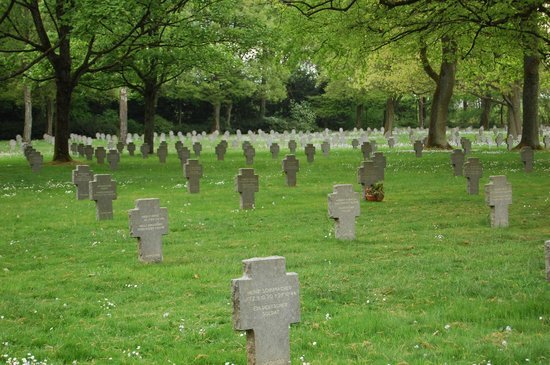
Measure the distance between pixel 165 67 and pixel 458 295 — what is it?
27640 mm

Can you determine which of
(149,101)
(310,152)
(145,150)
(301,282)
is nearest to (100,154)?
(145,150)

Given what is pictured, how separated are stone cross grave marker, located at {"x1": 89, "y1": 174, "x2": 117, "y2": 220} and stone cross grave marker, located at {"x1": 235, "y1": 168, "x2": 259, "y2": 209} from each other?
8.73ft

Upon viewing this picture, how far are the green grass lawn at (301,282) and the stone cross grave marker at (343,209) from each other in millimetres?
327

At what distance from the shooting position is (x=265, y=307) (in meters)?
5.44

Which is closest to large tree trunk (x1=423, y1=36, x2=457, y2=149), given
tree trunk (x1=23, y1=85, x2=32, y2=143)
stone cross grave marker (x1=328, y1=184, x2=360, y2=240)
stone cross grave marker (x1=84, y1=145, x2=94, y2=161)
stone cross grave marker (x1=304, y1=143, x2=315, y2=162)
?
stone cross grave marker (x1=304, y1=143, x2=315, y2=162)

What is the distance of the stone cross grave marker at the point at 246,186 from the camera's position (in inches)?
622

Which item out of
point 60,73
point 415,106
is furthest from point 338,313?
point 415,106

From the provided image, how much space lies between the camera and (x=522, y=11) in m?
16.9

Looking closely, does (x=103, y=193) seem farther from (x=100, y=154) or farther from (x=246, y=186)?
(x=100, y=154)

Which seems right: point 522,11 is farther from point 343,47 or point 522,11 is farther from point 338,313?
point 338,313

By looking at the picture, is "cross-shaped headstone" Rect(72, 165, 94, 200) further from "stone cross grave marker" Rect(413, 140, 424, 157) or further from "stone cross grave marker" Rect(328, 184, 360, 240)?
"stone cross grave marker" Rect(413, 140, 424, 157)

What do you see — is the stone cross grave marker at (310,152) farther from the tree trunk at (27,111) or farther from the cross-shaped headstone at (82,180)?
the tree trunk at (27,111)

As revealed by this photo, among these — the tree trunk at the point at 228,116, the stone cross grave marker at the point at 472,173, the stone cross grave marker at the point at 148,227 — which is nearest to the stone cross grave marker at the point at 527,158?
the stone cross grave marker at the point at 472,173

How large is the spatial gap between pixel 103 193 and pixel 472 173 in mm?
8417
